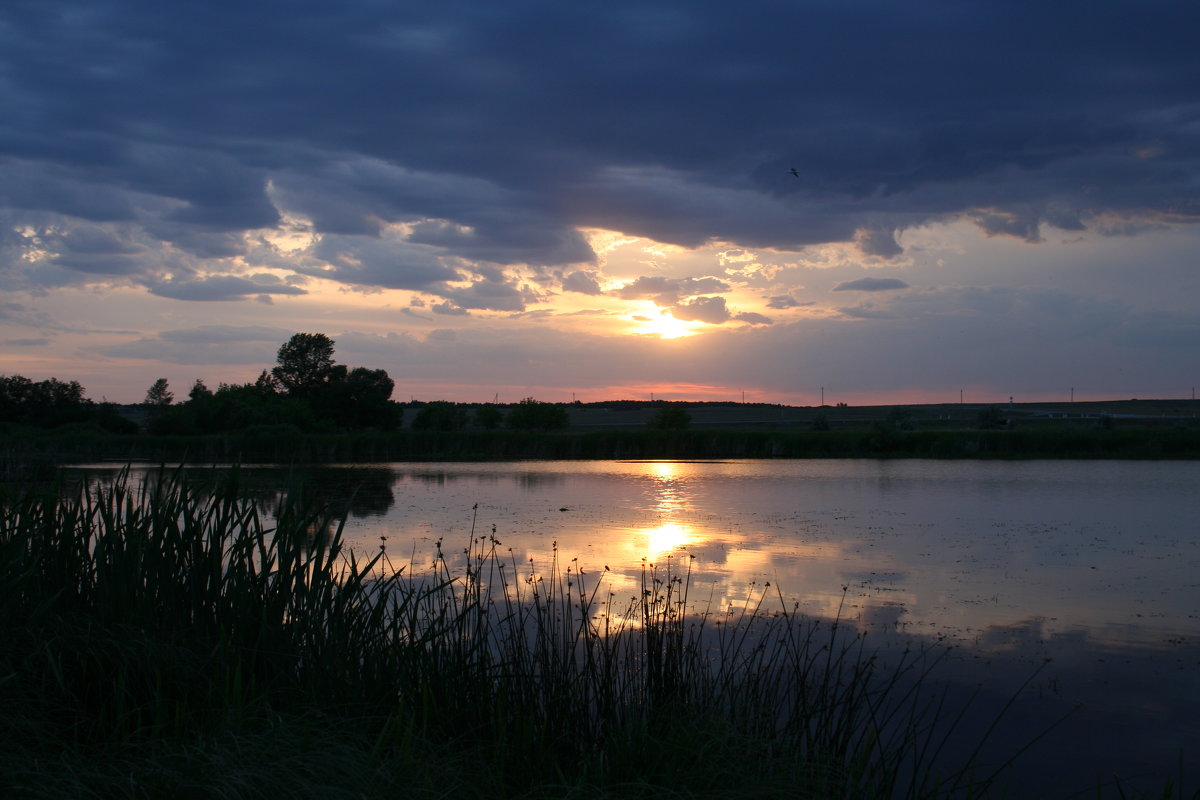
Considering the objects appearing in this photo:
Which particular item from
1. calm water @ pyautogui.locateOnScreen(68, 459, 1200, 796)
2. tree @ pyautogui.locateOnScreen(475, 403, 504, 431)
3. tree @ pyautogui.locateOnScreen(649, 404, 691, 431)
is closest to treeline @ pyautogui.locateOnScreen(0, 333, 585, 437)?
tree @ pyautogui.locateOnScreen(475, 403, 504, 431)

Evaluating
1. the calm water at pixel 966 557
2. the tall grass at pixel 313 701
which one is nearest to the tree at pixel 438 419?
the calm water at pixel 966 557

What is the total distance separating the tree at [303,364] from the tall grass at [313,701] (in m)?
59.4

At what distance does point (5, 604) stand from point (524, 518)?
38.8ft

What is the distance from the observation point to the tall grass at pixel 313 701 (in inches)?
132

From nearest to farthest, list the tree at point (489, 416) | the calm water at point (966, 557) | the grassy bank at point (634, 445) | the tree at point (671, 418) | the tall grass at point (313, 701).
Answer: the tall grass at point (313, 701), the calm water at point (966, 557), the grassy bank at point (634, 445), the tree at point (671, 418), the tree at point (489, 416)

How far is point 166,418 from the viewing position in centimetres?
4331

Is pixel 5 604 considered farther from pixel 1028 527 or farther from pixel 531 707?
pixel 1028 527

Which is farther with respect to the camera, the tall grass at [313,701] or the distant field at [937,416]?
the distant field at [937,416]

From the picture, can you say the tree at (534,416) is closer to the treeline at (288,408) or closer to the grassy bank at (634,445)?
the treeline at (288,408)

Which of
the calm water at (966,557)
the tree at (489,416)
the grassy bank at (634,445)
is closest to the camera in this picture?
the calm water at (966,557)

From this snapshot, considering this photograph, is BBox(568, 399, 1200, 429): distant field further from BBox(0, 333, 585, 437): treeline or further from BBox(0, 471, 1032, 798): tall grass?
BBox(0, 471, 1032, 798): tall grass

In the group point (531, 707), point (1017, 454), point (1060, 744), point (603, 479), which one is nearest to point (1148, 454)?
point (1017, 454)

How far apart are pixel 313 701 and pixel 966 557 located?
9851mm

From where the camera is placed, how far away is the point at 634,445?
38.8 meters
